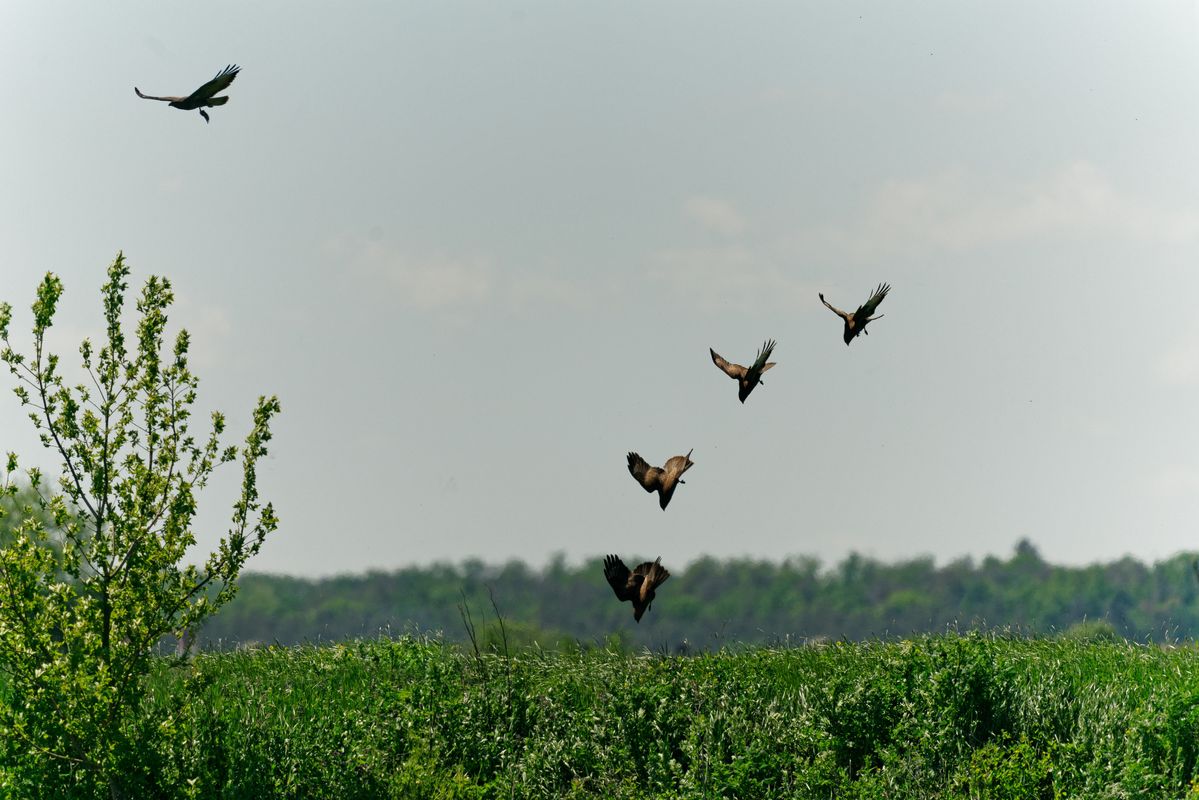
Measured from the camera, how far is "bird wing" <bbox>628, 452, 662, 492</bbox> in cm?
893

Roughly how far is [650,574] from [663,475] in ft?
2.80

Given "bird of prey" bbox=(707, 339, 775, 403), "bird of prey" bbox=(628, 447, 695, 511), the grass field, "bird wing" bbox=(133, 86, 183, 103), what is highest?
"bird wing" bbox=(133, 86, 183, 103)

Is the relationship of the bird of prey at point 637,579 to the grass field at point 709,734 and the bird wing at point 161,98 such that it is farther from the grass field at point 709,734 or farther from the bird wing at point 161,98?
the bird wing at point 161,98

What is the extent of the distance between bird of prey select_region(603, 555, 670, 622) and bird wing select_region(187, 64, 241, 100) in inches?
193

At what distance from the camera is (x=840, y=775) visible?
727 centimetres

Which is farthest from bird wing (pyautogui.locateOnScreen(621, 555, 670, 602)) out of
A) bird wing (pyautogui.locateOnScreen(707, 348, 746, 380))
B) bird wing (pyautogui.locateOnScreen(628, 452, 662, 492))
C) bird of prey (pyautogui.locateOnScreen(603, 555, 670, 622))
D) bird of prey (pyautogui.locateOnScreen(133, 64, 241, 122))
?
bird of prey (pyautogui.locateOnScreen(133, 64, 241, 122))

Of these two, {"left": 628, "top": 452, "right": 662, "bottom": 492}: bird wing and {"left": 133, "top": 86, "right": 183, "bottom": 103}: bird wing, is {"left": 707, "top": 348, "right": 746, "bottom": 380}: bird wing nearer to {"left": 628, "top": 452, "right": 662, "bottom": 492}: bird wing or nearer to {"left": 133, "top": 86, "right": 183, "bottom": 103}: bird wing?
{"left": 628, "top": 452, "right": 662, "bottom": 492}: bird wing

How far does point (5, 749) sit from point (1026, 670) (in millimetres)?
8444

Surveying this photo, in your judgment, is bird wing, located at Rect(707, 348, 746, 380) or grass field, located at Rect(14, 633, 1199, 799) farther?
bird wing, located at Rect(707, 348, 746, 380)

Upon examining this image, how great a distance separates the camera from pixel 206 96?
320 inches

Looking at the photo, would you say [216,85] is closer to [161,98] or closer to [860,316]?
[161,98]

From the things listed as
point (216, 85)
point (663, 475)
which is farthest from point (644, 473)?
point (216, 85)

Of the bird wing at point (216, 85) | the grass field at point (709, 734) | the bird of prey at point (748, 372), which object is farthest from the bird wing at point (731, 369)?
the bird wing at point (216, 85)

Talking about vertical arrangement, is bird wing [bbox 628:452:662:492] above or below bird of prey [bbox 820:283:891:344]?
below
